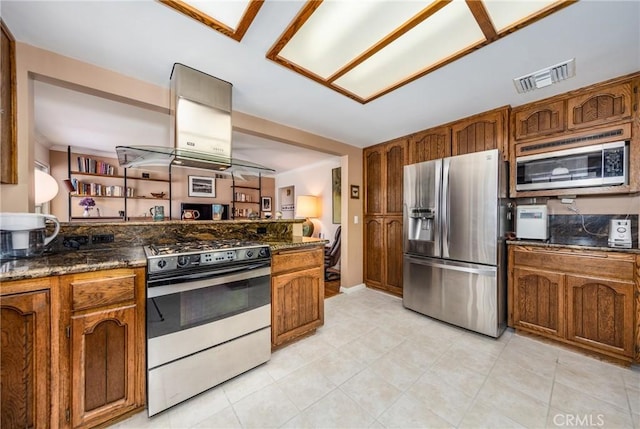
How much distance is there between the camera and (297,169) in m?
6.05

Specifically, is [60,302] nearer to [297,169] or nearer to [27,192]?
[27,192]

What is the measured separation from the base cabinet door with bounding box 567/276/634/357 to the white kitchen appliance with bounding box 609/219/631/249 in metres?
0.32

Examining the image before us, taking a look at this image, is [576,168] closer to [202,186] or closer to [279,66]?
[279,66]

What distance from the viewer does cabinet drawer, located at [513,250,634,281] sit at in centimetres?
182

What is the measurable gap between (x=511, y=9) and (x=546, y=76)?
916mm

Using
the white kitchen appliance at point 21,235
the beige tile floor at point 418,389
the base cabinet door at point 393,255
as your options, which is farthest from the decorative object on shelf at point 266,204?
the white kitchen appliance at point 21,235

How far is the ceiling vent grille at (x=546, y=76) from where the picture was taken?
175cm

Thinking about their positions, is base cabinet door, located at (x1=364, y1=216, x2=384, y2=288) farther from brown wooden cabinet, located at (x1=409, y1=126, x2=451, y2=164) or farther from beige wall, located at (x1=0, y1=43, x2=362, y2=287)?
beige wall, located at (x1=0, y1=43, x2=362, y2=287)

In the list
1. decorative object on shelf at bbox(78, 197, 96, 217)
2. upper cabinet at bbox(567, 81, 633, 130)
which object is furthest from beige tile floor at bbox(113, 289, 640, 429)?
decorative object on shelf at bbox(78, 197, 96, 217)

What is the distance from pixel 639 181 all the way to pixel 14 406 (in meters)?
4.18

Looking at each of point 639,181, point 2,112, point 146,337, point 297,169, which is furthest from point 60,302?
point 297,169

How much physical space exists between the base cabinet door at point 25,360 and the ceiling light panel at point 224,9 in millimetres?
1656

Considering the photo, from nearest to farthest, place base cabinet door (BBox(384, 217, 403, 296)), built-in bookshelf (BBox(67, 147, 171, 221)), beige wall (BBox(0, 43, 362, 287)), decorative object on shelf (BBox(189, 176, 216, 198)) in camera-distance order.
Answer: beige wall (BBox(0, 43, 362, 287)), base cabinet door (BBox(384, 217, 403, 296)), built-in bookshelf (BBox(67, 147, 171, 221)), decorative object on shelf (BBox(189, 176, 216, 198))

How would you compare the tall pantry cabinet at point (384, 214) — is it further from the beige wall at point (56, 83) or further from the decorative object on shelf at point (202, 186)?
the decorative object on shelf at point (202, 186)
